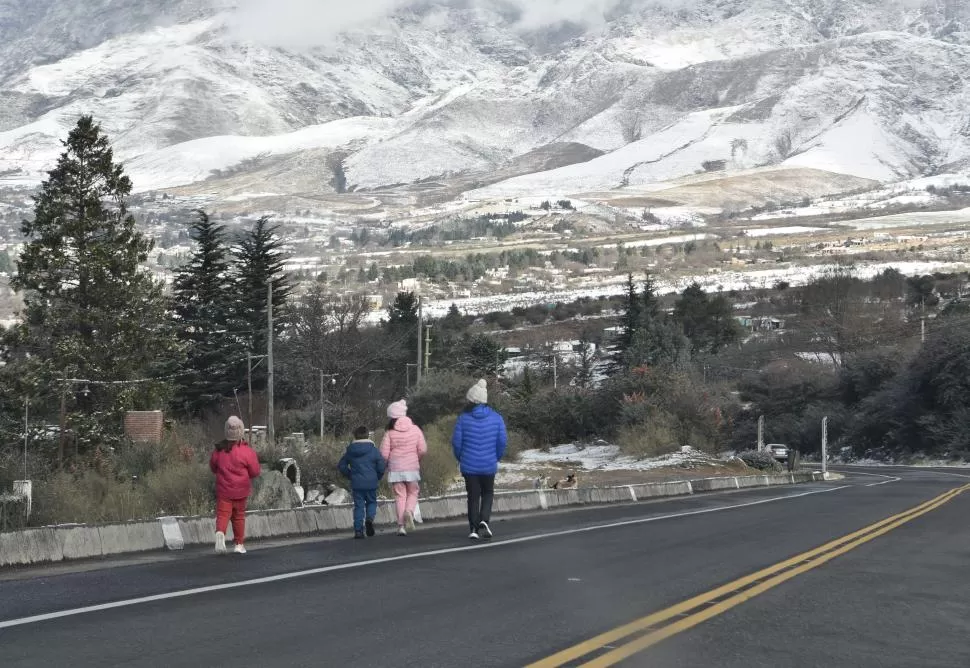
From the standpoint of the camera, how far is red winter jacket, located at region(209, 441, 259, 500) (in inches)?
563

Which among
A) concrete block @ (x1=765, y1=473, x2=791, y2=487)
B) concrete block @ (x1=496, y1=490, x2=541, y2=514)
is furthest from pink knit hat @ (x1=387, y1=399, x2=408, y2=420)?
concrete block @ (x1=765, y1=473, x2=791, y2=487)

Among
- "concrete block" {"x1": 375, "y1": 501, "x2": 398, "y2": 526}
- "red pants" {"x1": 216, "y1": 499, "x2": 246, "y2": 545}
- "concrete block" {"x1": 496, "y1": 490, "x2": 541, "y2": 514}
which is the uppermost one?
"red pants" {"x1": 216, "y1": 499, "x2": 246, "y2": 545}

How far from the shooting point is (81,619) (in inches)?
363

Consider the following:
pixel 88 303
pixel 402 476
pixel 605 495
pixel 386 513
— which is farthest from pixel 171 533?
pixel 88 303

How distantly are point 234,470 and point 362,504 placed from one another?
8.86ft

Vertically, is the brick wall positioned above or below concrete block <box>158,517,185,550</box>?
above

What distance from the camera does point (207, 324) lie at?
247 feet

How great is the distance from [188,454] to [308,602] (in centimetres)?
2376

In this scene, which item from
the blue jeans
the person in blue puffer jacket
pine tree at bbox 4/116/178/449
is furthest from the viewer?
pine tree at bbox 4/116/178/449

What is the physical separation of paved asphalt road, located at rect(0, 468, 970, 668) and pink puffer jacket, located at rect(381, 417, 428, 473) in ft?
3.07

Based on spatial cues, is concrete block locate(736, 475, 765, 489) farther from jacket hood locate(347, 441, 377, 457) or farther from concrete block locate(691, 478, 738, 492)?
jacket hood locate(347, 441, 377, 457)

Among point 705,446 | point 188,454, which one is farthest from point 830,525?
point 705,446

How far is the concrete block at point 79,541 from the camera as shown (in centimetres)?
1358

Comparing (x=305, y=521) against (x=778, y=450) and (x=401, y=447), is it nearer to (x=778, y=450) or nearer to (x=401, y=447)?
(x=401, y=447)
